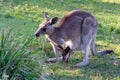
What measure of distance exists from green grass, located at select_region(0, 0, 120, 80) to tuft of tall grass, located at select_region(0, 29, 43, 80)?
1cm

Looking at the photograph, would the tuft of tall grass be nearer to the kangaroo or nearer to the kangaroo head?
the kangaroo head

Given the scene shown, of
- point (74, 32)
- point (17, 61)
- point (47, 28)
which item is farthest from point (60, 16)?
point (17, 61)

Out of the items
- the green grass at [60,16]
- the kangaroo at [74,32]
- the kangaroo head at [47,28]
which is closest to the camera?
the green grass at [60,16]

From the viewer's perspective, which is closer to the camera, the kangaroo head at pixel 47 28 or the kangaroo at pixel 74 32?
the kangaroo head at pixel 47 28

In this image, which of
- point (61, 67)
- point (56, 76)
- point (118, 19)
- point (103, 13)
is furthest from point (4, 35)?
point (103, 13)

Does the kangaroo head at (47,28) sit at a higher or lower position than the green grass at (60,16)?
higher

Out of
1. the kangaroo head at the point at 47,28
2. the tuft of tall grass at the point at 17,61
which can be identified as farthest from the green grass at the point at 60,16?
the kangaroo head at the point at 47,28

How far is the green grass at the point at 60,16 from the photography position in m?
7.88

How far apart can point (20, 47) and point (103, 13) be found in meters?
9.49

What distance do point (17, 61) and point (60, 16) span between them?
25.8 ft

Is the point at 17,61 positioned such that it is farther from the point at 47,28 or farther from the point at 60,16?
the point at 60,16

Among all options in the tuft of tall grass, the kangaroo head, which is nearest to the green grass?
the tuft of tall grass

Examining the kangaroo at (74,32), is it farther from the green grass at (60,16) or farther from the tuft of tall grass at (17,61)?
the tuft of tall grass at (17,61)

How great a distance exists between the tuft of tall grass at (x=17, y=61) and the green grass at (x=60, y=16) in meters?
0.01
